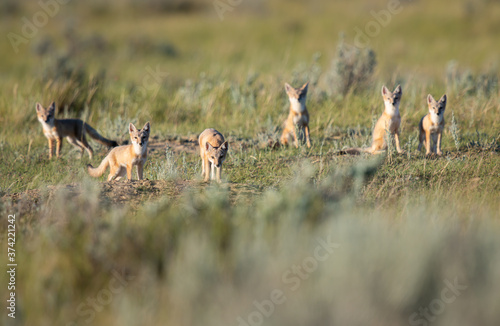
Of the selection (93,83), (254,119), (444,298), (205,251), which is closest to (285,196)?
(205,251)

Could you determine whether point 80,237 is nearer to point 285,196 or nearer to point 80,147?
point 285,196

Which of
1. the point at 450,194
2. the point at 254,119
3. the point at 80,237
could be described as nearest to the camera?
the point at 80,237

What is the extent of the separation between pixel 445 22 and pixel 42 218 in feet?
79.6

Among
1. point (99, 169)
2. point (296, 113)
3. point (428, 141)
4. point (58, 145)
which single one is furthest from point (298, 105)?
point (58, 145)

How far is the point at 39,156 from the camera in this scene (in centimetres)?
842

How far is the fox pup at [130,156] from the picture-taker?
21.5 feet

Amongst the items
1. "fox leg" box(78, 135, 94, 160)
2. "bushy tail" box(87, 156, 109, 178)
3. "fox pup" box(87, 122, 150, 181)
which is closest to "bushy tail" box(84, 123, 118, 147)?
"fox leg" box(78, 135, 94, 160)

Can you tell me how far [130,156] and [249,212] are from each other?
267 centimetres

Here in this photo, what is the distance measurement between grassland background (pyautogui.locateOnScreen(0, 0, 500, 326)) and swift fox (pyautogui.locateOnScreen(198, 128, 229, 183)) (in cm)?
25

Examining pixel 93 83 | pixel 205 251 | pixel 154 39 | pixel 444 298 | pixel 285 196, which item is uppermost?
pixel 154 39

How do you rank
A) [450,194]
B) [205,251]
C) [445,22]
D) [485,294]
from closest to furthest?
[485,294], [205,251], [450,194], [445,22]

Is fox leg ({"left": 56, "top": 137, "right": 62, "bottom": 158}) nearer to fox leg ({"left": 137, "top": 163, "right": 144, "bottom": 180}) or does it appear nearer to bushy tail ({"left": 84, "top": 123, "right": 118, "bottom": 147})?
bushy tail ({"left": 84, "top": 123, "right": 118, "bottom": 147})

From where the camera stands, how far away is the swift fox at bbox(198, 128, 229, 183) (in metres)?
6.21

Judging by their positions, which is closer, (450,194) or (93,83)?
(450,194)
